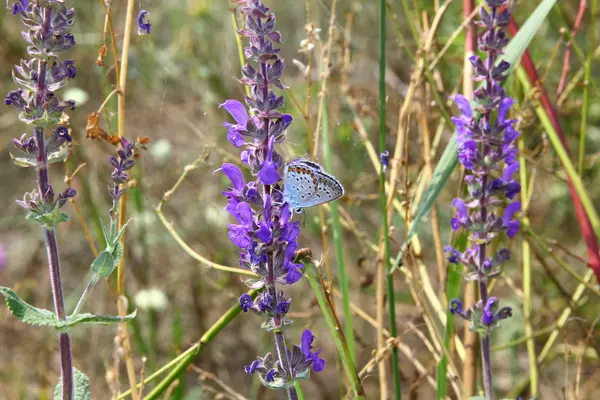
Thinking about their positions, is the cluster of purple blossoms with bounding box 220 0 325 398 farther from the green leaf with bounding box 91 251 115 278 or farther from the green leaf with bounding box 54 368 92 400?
the green leaf with bounding box 54 368 92 400

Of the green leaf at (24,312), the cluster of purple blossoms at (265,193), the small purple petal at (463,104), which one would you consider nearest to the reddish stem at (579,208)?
the small purple petal at (463,104)

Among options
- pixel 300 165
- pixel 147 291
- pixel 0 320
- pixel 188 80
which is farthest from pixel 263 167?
Result: pixel 188 80

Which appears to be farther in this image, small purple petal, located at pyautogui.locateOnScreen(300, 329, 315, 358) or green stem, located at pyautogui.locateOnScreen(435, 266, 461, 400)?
green stem, located at pyautogui.locateOnScreen(435, 266, 461, 400)

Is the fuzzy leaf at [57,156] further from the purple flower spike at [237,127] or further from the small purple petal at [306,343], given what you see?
the small purple petal at [306,343]

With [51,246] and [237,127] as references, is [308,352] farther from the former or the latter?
[51,246]

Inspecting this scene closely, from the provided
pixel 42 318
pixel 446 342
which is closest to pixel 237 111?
pixel 42 318

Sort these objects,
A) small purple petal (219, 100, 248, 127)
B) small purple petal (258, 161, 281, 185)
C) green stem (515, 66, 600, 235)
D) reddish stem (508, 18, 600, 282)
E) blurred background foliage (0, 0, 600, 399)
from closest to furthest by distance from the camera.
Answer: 1. small purple petal (258, 161, 281, 185)
2. small purple petal (219, 100, 248, 127)
3. green stem (515, 66, 600, 235)
4. reddish stem (508, 18, 600, 282)
5. blurred background foliage (0, 0, 600, 399)

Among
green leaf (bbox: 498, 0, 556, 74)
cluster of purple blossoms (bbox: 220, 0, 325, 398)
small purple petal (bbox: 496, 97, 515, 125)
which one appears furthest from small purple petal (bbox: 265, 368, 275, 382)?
green leaf (bbox: 498, 0, 556, 74)
